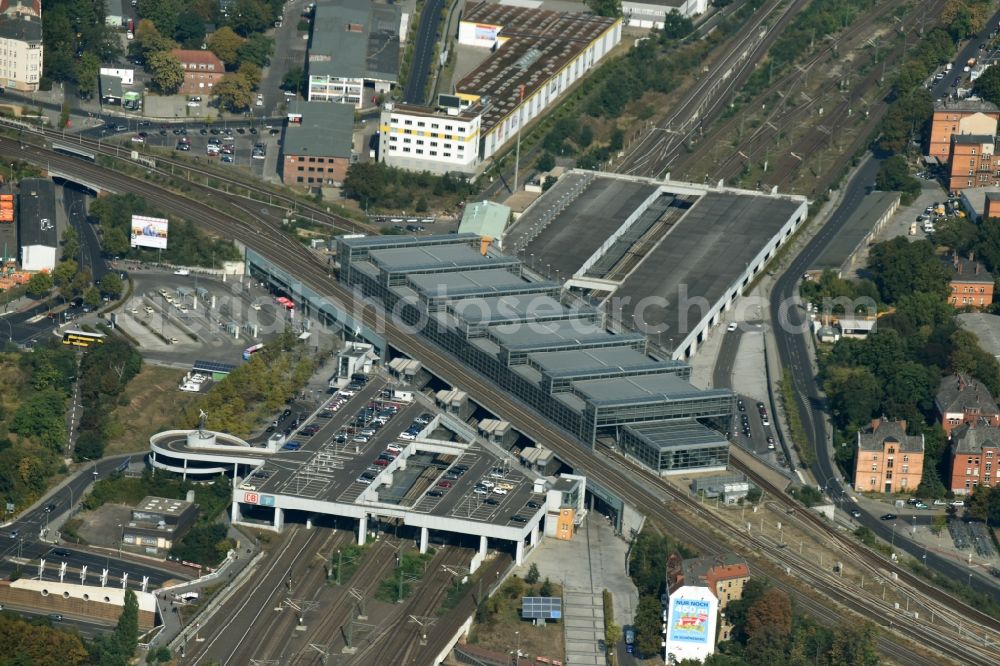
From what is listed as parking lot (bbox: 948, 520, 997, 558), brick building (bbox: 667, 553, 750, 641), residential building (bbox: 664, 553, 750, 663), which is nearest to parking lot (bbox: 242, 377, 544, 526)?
brick building (bbox: 667, 553, 750, 641)

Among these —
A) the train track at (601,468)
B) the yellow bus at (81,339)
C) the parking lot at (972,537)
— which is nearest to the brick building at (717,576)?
the train track at (601,468)

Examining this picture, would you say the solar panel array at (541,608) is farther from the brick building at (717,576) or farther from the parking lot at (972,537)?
the parking lot at (972,537)

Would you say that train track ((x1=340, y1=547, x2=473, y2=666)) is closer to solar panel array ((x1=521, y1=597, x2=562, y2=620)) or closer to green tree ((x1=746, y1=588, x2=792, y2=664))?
solar panel array ((x1=521, y1=597, x2=562, y2=620))

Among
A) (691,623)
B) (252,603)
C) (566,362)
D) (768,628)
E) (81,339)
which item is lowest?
(252,603)

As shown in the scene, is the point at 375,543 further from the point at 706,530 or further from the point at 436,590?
the point at 706,530

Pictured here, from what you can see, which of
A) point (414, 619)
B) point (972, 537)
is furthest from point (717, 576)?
point (972, 537)

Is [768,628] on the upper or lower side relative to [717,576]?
lower

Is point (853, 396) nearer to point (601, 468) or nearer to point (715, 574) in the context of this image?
point (601, 468)

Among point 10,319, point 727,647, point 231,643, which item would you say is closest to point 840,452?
point 727,647
